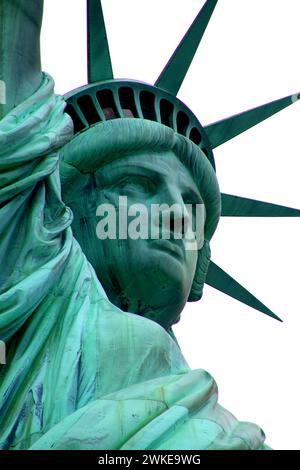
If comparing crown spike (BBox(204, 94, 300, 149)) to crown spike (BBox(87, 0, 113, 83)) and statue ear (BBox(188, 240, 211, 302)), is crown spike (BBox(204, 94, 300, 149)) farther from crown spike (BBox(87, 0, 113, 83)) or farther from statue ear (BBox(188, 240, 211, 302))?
crown spike (BBox(87, 0, 113, 83))

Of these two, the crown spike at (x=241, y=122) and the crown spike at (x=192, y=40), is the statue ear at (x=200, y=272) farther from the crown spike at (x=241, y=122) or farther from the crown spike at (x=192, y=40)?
the crown spike at (x=192, y=40)

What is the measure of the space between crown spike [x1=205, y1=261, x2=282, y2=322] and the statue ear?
232 millimetres

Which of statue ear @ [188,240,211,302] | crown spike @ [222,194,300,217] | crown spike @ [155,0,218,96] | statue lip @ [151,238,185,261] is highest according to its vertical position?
crown spike @ [155,0,218,96]

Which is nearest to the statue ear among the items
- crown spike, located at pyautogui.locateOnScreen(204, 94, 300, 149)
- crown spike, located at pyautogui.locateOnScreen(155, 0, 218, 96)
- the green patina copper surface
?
the green patina copper surface

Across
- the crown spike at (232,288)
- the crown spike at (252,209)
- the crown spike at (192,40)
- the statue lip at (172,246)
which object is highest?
the crown spike at (192,40)

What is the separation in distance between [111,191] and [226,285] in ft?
4.84

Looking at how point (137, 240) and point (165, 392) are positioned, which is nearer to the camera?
point (165, 392)

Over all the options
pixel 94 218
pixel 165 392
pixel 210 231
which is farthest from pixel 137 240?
pixel 165 392

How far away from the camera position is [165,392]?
1158 centimetres

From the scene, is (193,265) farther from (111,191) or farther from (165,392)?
(165,392)

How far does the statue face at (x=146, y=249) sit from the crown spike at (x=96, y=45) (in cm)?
96

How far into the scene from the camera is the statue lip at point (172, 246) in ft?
45.1

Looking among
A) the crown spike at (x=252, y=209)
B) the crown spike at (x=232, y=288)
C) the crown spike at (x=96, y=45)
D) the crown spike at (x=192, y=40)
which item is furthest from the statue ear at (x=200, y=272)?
the crown spike at (x=96, y=45)

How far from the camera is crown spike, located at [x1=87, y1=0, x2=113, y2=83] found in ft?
47.6
